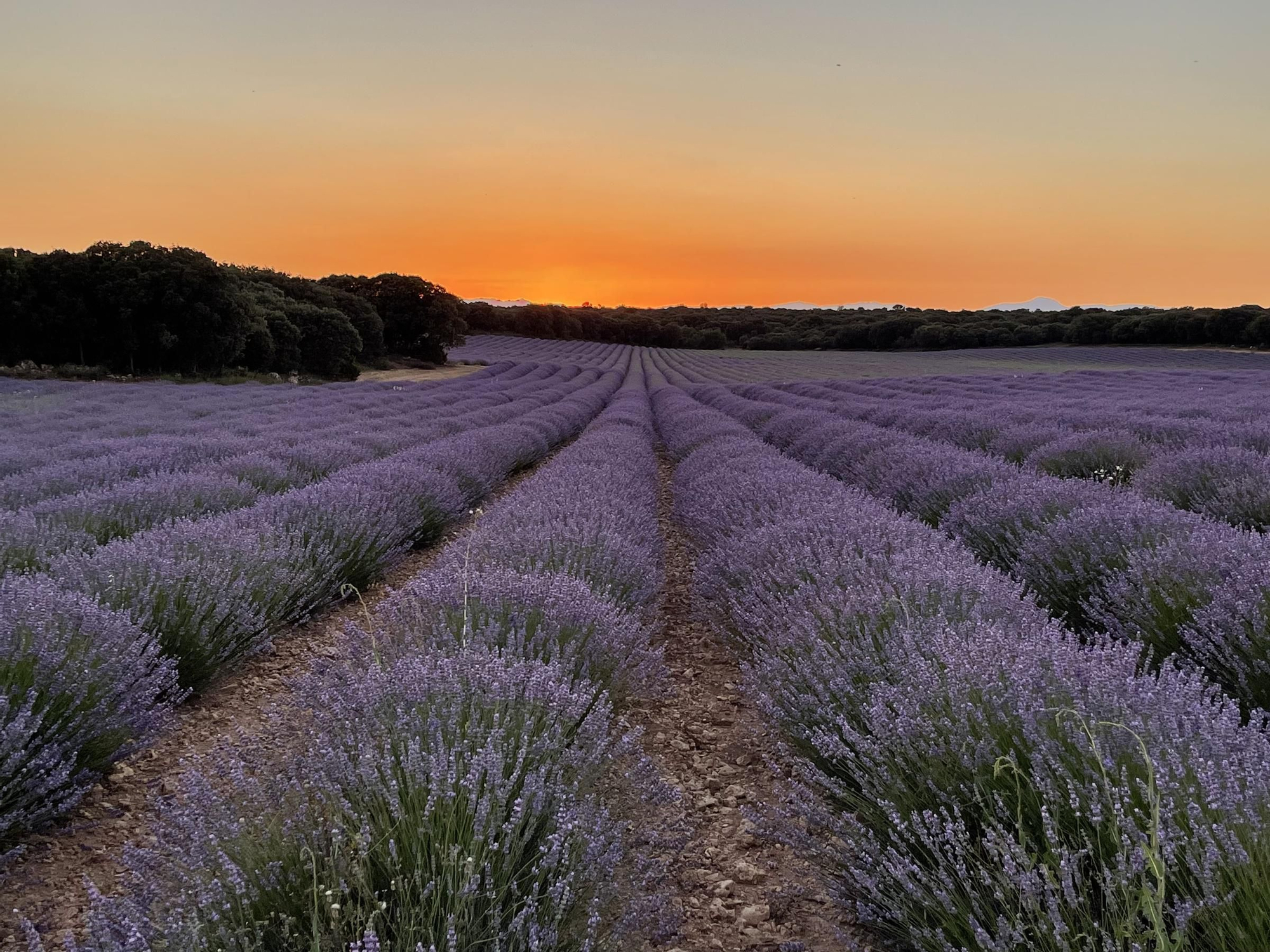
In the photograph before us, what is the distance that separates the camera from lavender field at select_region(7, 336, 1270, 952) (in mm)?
1229

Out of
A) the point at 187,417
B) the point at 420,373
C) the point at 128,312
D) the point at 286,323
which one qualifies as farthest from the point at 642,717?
the point at 420,373

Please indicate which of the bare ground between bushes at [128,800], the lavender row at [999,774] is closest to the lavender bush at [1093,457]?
the lavender row at [999,774]

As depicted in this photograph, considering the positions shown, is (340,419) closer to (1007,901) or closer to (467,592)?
(467,592)

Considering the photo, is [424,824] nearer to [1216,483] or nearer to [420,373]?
[1216,483]

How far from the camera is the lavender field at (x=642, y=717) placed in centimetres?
123

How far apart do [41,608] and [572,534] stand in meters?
1.91

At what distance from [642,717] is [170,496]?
11.0 ft

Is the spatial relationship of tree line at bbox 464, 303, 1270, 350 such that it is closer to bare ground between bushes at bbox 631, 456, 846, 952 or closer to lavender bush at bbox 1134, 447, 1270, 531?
lavender bush at bbox 1134, 447, 1270, 531

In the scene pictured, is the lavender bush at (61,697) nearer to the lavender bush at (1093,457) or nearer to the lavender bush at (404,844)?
the lavender bush at (404,844)

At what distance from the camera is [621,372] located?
30.0 meters

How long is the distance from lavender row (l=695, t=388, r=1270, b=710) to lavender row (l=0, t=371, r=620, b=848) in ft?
8.94

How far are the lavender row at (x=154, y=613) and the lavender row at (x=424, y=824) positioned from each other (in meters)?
0.40

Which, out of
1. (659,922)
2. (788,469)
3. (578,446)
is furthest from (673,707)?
(578,446)

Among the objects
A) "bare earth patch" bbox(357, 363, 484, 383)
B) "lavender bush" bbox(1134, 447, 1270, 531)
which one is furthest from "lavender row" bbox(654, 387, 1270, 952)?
"bare earth patch" bbox(357, 363, 484, 383)
